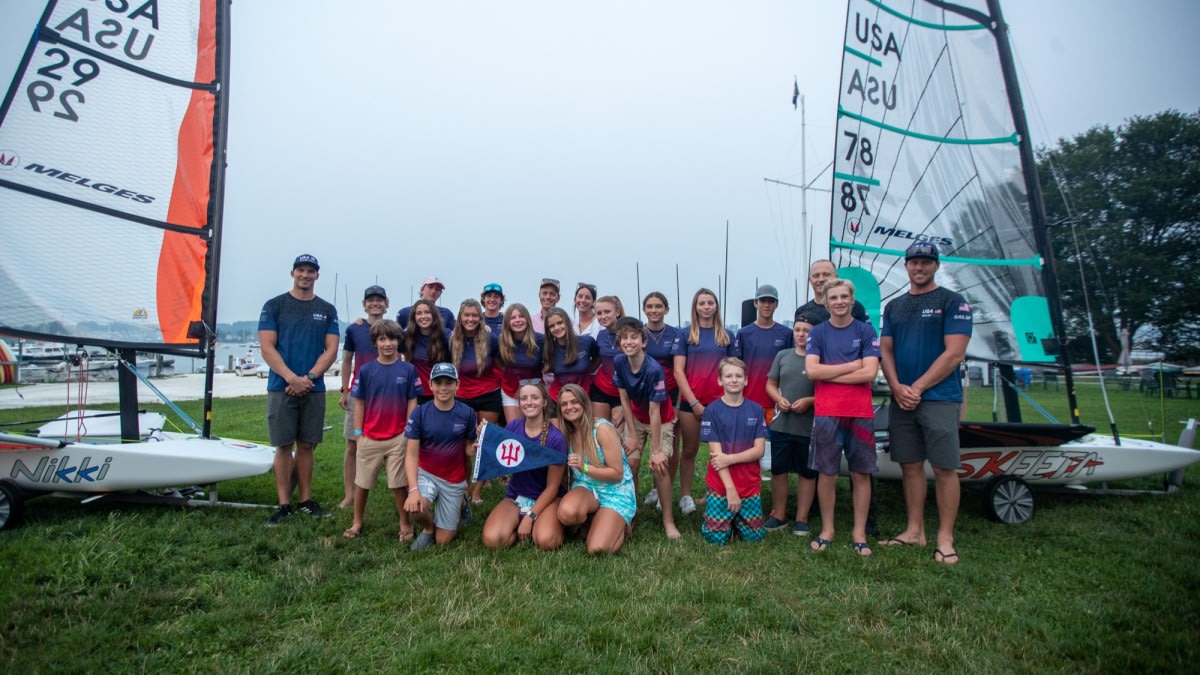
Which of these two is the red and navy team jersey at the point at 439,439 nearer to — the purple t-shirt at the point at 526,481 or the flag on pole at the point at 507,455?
the flag on pole at the point at 507,455

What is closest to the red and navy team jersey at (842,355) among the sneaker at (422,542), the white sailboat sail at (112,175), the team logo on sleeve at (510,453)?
the team logo on sleeve at (510,453)

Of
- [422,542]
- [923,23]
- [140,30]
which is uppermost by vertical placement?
[923,23]

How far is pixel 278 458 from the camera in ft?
14.9

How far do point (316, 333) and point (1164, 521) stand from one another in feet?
21.9

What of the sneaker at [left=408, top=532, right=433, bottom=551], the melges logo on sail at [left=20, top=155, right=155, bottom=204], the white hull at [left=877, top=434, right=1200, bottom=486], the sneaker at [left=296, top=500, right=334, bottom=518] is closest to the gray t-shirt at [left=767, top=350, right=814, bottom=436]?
the white hull at [left=877, top=434, right=1200, bottom=486]

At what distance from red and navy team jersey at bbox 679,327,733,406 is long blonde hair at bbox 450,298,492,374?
5.36ft

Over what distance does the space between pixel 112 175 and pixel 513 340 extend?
11.6 feet

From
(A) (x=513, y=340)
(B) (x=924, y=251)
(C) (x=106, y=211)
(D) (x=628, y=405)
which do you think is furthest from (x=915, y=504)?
(C) (x=106, y=211)

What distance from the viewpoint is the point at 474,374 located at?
4898 millimetres

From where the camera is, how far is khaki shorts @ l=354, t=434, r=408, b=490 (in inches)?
166

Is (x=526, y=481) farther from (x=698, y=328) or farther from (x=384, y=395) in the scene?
(x=698, y=328)

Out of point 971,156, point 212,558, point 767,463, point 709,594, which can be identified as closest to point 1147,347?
point 971,156

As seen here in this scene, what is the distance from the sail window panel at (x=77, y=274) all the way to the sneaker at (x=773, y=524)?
17.4ft

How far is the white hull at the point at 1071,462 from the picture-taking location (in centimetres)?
464
